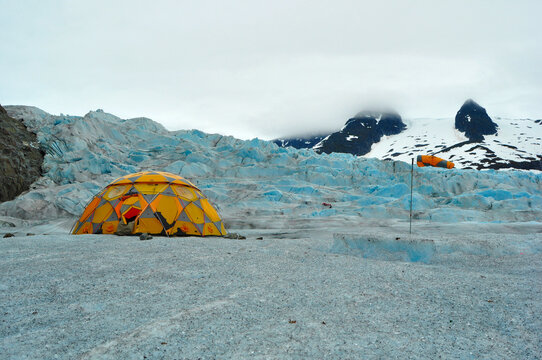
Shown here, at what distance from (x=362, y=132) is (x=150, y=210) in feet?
513

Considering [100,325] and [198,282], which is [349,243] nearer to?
[198,282]

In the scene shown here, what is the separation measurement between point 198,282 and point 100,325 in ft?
5.18

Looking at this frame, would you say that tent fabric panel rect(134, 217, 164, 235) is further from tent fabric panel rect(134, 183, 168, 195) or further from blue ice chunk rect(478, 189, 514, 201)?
blue ice chunk rect(478, 189, 514, 201)

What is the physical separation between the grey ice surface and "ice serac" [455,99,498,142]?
143m

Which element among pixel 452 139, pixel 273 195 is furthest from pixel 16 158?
pixel 452 139

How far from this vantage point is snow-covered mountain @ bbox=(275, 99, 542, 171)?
93562 mm

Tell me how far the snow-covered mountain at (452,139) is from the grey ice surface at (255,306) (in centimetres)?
9128

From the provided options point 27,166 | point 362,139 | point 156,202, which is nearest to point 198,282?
point 156,202

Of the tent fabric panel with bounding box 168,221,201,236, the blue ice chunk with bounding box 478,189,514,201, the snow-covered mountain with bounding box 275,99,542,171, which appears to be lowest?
the blue ice chunk with bounding box 478,189,514,201

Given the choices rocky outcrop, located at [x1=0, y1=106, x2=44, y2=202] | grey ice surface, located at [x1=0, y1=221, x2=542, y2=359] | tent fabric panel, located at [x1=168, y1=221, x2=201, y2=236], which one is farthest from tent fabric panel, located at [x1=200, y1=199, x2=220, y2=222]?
rocky outcrop, located at [x1=0, y1=106, x2=44, y2=202]

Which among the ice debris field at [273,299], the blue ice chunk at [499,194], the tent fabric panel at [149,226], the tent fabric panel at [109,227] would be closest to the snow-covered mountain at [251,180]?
the blue ice chunk at [499,194]

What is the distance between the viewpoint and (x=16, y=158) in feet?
66.5

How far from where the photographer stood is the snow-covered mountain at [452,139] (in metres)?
93.6

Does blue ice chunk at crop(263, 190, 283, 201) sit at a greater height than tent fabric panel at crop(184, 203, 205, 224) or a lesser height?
lesser
